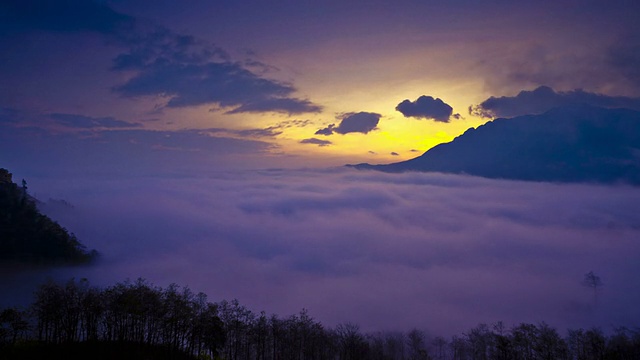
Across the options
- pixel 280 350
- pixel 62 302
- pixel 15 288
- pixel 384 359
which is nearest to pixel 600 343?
pixel 384 359

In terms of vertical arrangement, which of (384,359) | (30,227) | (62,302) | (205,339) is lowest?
(384,359)

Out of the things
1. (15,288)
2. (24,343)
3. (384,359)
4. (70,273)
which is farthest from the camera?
(70,273)

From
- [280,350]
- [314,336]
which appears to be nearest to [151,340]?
[280,350]

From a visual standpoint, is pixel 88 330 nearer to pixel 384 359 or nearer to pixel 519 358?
pixel 384 359

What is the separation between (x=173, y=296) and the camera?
294ft

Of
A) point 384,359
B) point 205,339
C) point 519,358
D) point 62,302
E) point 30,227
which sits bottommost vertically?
point 384,359

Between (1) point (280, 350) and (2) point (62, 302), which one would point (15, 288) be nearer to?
(2) point (62, 302)

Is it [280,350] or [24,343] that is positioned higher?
[24,343]

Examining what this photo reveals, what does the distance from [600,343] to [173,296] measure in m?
113

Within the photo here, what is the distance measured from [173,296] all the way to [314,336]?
40895mm

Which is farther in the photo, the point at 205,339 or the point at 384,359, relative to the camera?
the point at 384,359

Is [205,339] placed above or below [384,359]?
above

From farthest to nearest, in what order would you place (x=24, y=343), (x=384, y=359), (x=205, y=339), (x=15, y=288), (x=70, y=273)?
(x=70, y=273) < (x=15, y=288) < (x=384, y=359) < (x=205, y=339) < (x=24, y=343)

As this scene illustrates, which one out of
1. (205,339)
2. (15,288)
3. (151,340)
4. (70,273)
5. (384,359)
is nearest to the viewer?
(205,339)
